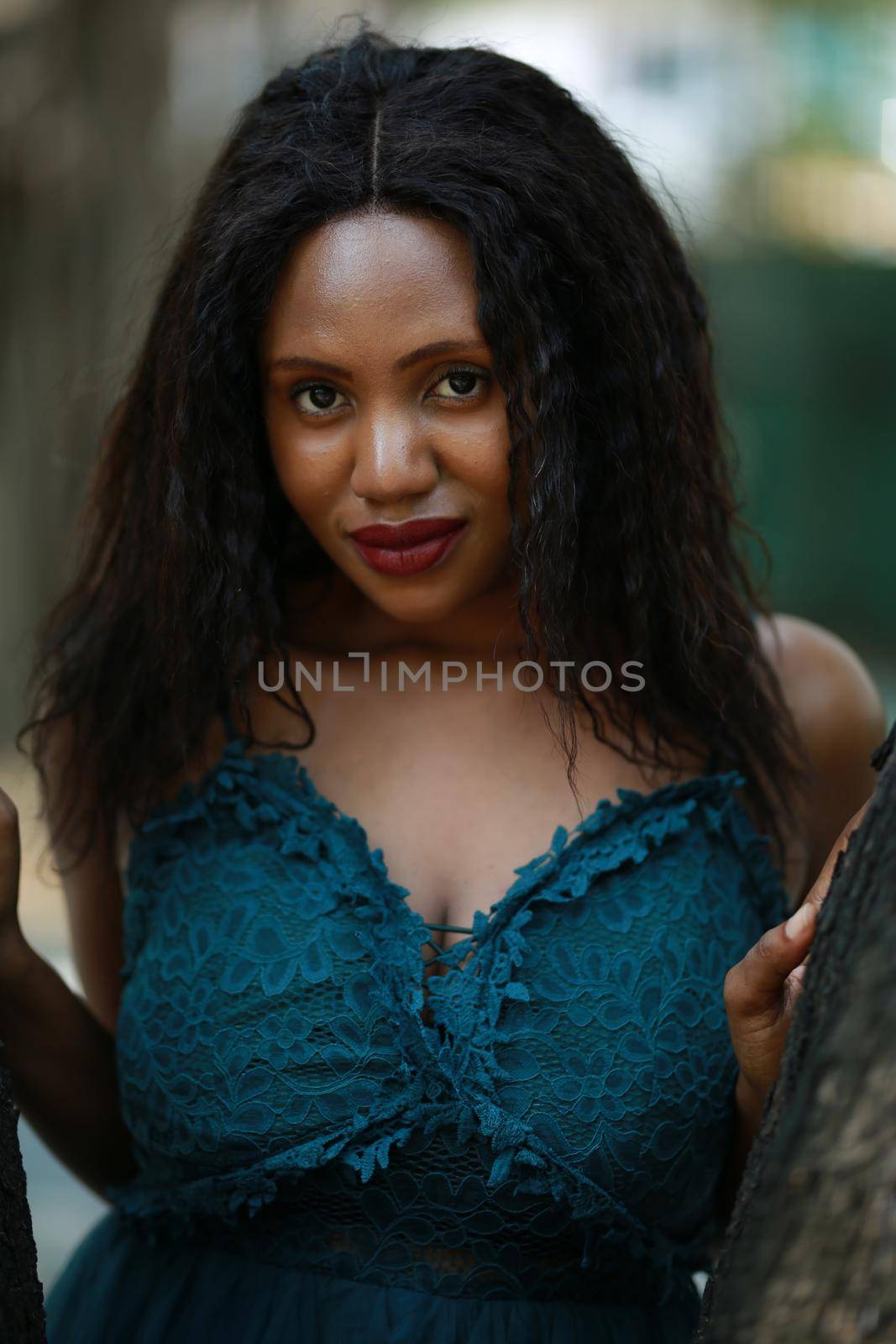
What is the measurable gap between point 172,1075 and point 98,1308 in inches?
12.1

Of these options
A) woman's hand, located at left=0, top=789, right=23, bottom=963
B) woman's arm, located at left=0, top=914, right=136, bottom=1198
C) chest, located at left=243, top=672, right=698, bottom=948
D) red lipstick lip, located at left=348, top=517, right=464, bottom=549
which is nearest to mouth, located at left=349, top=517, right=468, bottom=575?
red lipstick lip, located at left=348, top=517, right=464, bottom=549

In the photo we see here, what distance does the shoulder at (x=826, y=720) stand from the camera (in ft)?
5.99

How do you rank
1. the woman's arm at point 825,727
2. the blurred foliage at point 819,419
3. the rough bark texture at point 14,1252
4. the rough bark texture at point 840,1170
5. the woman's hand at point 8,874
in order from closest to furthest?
the rough bark texture at point 840,1170
the rough bark texture at point 14,1252
the woman's hand at point 8,874
the woman's arm at point 825,727
the blurred foliage at point 819,419

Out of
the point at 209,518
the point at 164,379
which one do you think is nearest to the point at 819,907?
the point at 209,518

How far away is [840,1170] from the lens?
0.90m

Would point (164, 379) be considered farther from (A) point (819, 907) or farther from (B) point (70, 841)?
(A) point (819, 907)

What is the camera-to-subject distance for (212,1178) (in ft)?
4.89

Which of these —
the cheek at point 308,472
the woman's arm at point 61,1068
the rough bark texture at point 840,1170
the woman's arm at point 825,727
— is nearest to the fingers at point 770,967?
the rough bark texture at point 840,1170

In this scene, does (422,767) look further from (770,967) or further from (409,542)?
(770,967)

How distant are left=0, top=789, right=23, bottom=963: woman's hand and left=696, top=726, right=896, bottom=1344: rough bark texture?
30.1 inches

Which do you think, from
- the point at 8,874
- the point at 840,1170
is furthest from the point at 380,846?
the point at 840,1170

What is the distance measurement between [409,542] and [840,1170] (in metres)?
0.79

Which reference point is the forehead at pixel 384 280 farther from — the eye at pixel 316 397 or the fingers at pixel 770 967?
the fingers at pixel 770 967

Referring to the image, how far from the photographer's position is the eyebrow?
1.42 m
